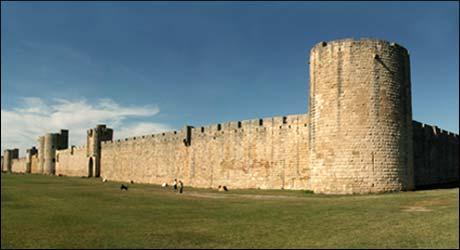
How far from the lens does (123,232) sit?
10109 mm

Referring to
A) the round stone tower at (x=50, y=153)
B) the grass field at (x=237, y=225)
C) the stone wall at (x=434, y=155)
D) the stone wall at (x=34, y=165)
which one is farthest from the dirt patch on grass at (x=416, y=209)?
the stone wall at (x=34, y=165)

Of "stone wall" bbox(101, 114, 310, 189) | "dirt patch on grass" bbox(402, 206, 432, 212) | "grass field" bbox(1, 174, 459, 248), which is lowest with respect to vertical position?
"grass field" bbox(1, 174, 459, 248)

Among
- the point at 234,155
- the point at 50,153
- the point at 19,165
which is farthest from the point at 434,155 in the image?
the point at 19,165

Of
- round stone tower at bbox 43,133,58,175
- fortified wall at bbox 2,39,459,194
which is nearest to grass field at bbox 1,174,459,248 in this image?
fortified wall at bbox 2,39,459,194

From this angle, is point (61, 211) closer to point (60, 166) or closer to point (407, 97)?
point (407, 97)

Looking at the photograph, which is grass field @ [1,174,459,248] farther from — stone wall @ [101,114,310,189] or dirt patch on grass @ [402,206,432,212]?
stone wall @ [101,114,310,189]

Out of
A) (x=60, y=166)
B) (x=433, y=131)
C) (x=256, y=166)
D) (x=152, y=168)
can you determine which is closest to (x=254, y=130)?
(x=256, y=166)

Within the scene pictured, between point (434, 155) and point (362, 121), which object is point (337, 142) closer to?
point (362, 121)

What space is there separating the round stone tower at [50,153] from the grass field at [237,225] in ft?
180

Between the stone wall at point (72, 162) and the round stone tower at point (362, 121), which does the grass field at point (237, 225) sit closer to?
the round stone tower at point (362, 121)

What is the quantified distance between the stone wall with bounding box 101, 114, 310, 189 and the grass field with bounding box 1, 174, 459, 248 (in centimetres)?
933

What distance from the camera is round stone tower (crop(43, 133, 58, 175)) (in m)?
67.3

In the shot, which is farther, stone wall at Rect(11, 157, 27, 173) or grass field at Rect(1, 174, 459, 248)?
stone wall at Rect(11, 157, 27, 173)

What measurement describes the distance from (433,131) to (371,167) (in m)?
11.6
